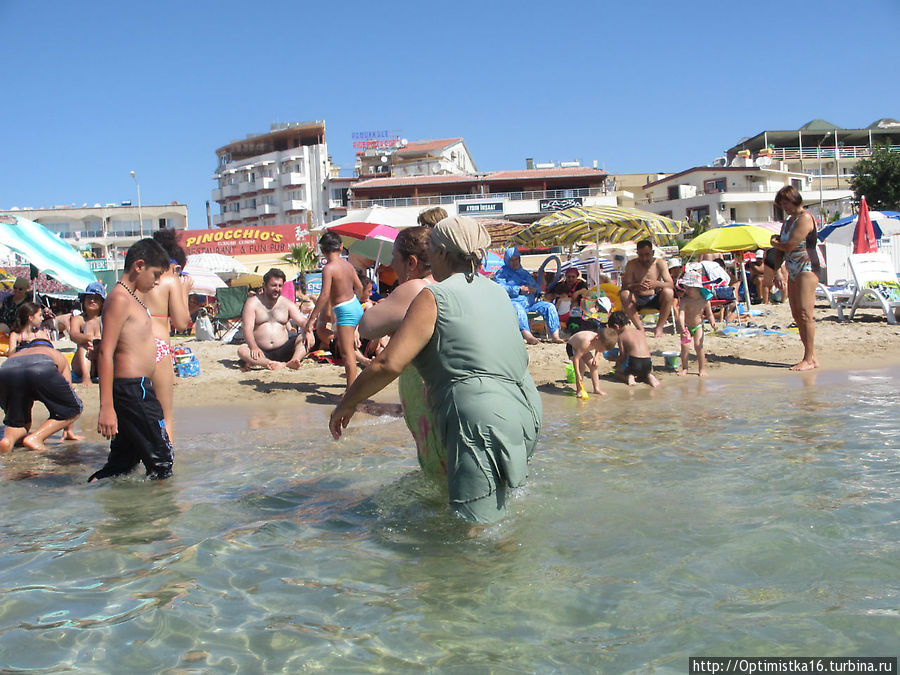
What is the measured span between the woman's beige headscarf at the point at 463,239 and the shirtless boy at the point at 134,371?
92.8 inches

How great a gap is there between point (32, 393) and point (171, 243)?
65.8 inches

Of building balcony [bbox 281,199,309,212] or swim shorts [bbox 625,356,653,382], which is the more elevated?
building balcony [bbox 281,199,309,212]

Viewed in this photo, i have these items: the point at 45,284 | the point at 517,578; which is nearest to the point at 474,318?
the point at 517,578

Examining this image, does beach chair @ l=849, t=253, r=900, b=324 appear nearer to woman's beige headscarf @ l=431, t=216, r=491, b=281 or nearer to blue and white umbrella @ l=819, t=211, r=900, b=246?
blue and white umbrella @ l=819, t=211, r=900, b=246

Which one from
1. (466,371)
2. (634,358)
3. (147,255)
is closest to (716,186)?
(634,358)

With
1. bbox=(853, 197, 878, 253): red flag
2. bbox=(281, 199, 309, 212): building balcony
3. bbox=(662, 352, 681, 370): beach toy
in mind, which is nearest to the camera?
bbox=(662, 352, 681, 370): beach toy

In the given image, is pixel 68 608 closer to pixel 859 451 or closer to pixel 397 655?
pixel 397 655

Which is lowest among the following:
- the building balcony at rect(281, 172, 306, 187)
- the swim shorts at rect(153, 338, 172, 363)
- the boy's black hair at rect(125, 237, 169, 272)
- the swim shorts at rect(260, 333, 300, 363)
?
the swim shorts at rect(260, 333, 300, 363)

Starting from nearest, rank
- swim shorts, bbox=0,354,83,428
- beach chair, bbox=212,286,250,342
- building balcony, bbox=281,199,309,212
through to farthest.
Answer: swim shorts, bbox=0,354,83,428, beach chair, bbox=212,286,250,342, building balcony, bbox=281,199,309,212

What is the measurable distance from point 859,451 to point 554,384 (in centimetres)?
419

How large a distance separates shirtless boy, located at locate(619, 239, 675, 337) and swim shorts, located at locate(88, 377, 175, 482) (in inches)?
302

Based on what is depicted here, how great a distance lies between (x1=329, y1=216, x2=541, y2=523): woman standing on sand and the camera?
2943 mm

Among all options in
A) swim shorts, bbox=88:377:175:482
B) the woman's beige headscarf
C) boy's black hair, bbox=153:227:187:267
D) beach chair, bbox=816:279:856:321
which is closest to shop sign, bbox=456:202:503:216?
beach chair, bbox=816:279:856:321

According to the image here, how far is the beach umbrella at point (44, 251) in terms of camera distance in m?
8.98
